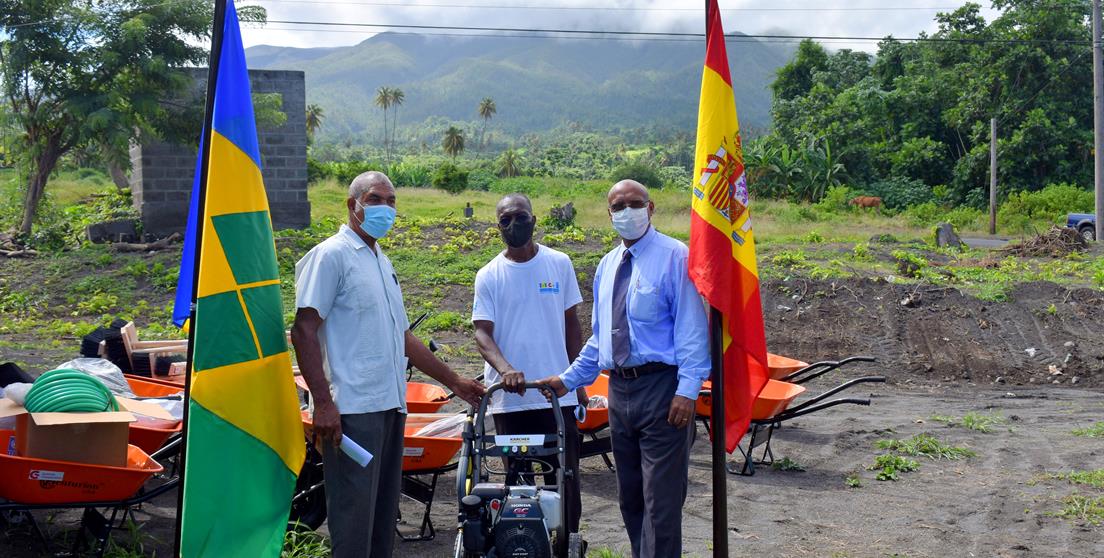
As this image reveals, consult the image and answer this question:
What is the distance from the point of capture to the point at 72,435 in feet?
16.8

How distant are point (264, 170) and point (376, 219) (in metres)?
18.7

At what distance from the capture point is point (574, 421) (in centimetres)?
534

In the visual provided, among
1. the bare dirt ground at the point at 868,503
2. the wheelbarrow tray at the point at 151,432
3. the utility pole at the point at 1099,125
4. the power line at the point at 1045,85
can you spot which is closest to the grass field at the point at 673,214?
the utility pole at the point at 1099,125

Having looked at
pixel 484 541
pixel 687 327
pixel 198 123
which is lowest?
pixel 484 541

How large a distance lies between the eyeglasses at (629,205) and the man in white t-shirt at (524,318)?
1.98 feet

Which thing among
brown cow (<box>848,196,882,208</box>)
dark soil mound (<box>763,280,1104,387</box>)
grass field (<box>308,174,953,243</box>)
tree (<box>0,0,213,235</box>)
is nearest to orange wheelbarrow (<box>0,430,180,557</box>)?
dark soil mound (<box>763,280,1104,387</box>)

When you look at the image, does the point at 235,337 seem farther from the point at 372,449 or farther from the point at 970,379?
the point at 970,379

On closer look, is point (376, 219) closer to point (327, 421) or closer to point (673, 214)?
point (327, 421)

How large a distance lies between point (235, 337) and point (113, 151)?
19.2 m

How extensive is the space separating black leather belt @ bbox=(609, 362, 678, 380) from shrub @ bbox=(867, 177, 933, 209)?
3889 centimetres

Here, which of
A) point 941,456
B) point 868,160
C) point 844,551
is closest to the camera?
point 844,551

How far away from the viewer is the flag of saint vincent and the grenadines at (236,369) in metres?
3.97

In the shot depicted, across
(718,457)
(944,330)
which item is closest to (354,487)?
(718,457)

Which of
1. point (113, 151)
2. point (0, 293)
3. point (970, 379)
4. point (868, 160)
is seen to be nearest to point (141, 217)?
point (113, 151)
